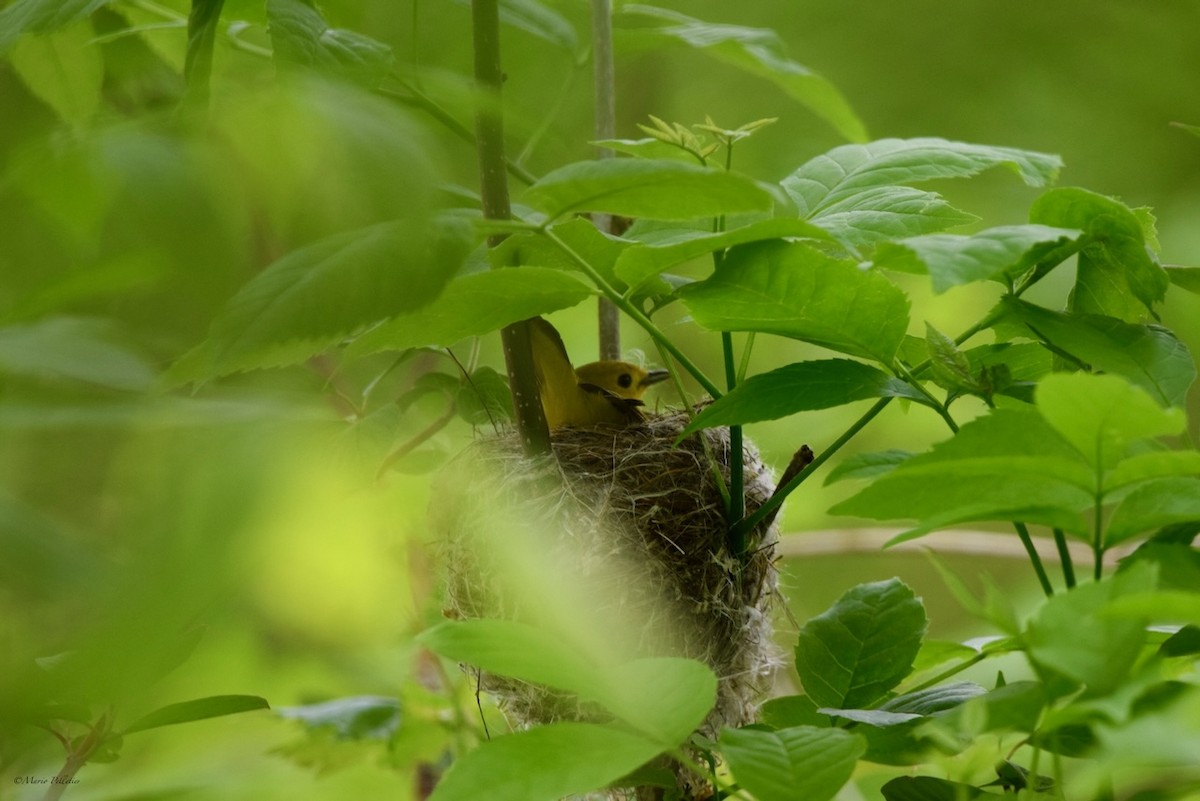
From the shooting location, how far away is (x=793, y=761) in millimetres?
423

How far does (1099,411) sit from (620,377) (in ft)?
2.55

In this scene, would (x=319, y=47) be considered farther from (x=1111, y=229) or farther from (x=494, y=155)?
(x=1111, y=229)

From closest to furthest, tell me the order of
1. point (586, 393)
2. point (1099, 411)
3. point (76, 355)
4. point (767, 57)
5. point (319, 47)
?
1. point (76, 355)
2. point (1099, 411)
3. point (319, 47)
4. point (767, 57)
5. point (586, 393)

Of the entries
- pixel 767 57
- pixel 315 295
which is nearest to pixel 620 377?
pixel 767 57

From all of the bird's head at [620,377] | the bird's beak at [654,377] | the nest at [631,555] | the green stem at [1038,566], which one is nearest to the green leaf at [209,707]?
the nest at [631,555]

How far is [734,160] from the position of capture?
5.71 ft

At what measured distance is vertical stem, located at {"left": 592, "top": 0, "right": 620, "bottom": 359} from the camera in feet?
2.67

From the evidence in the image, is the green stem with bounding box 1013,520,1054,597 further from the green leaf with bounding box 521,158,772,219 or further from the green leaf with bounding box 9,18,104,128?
the green leaf with bounding box 9,18,104,128

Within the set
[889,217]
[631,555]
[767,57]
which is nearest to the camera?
[889,217]

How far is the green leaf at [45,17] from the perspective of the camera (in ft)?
1.76

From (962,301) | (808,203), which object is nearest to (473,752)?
(808,203)

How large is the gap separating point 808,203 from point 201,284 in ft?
1.69

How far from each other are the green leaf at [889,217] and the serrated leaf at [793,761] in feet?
0.91

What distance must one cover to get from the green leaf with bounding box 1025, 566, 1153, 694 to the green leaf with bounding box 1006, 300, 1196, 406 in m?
0.19
